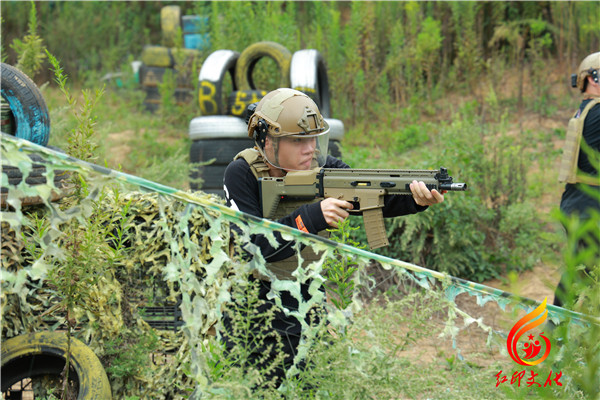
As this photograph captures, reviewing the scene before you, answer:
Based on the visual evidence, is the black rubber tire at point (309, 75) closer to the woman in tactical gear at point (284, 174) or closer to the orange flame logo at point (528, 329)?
the woman in tactical gear at point (284, 174)

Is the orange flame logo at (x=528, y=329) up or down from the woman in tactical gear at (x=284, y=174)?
down

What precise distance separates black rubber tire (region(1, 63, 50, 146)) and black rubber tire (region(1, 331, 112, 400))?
127 cm

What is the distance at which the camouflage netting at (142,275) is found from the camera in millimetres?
1896

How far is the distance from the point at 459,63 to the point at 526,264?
5715 millimetres

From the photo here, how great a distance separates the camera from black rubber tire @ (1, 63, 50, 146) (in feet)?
11.7

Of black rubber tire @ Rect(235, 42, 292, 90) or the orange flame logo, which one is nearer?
the orange flame logo

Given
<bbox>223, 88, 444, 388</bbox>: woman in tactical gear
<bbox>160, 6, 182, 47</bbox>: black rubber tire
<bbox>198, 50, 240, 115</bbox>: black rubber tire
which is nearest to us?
<bbox>223, 88, 444, 388</bbox>: woman in tactical gear

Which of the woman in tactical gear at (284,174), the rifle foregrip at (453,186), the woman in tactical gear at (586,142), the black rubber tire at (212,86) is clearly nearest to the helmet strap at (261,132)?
the woman in tactical gear at (284,174)

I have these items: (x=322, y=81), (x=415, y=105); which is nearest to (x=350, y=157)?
(x=322, y=81)

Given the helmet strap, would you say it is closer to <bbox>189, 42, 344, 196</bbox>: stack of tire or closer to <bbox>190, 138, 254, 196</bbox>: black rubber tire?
<bbox>189, 42, 344, 196</bbox>: stack of tire

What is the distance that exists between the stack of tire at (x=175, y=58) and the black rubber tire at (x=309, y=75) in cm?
341

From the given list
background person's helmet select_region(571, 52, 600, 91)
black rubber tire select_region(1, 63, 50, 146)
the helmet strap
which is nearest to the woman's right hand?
the helmet strap

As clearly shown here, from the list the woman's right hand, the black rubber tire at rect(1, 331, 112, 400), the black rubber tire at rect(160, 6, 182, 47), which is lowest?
the black rubber tire at rect(1, 331, 112, 400)

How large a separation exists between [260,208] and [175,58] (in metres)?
9.14
